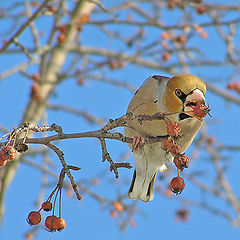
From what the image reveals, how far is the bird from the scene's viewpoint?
9.52ft

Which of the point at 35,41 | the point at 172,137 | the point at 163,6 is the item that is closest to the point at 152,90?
the point at 172,137

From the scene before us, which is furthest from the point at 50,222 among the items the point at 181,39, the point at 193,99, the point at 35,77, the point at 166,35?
the point at 166,35

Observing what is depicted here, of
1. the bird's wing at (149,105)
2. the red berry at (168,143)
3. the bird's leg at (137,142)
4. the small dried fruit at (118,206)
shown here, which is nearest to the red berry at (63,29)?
the small dried fruit at (118,206)

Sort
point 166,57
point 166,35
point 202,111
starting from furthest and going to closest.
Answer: point 166,57
point 166,35
point 202,111

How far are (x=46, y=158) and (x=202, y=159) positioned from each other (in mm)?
1805

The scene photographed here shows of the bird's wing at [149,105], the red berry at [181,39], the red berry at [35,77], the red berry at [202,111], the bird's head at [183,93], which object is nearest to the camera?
the red berry at [202,111]

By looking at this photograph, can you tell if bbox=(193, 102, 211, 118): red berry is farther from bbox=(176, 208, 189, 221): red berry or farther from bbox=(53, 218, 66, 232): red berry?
bbox=(176, 208, 189, 221): red berry

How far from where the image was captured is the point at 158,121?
3133 mm

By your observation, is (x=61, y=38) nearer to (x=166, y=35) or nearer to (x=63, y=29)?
(x=63, y=29)

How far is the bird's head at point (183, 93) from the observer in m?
2.80

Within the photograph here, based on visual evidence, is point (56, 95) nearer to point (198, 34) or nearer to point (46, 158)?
point (46, 158)

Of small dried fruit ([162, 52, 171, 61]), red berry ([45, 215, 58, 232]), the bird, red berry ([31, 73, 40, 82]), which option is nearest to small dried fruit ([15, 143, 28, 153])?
red berry ([45, 215, 58, 232])

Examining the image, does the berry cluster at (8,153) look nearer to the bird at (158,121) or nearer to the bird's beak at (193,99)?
the bird at (158,121)

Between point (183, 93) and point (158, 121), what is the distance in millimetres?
301
